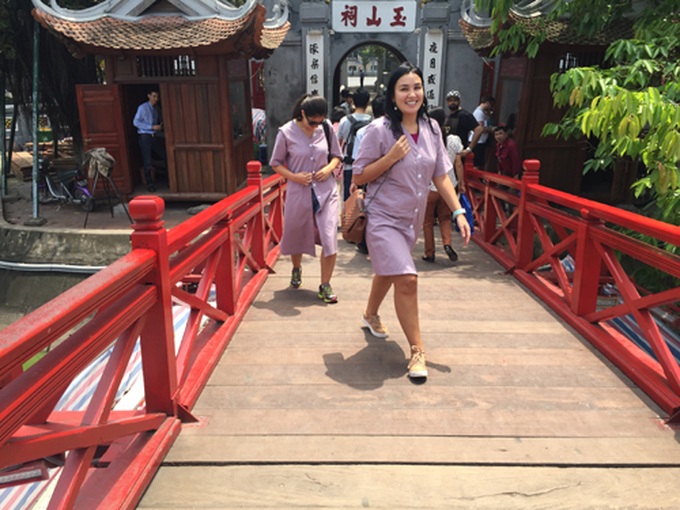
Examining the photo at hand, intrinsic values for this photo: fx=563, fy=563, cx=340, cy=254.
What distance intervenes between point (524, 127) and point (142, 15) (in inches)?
252

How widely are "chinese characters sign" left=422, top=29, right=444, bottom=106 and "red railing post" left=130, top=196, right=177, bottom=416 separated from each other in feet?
37.0

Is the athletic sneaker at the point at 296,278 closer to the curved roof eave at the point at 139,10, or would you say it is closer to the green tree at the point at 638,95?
the green tree at the point at 638,95

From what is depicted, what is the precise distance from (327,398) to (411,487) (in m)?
0.79

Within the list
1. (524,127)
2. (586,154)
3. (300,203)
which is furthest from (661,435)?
(586,154)

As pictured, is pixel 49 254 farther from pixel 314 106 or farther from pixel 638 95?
pixel 638 95

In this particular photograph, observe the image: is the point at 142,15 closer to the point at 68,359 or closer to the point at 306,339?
the point at 306,339

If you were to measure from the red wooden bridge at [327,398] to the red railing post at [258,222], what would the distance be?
2.40 feet

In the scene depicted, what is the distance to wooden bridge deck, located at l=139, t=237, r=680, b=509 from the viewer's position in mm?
2205

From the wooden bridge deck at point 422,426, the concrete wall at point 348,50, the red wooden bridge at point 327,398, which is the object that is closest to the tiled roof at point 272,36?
the concrete wall at point 348,50

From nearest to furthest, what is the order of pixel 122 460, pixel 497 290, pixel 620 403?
pixel 122 460 → pixel 620 403 → pixel 497 290

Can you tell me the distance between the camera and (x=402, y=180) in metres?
3.00

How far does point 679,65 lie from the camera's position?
14.7 ft

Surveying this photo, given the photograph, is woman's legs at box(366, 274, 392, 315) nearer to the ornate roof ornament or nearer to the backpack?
the backpack

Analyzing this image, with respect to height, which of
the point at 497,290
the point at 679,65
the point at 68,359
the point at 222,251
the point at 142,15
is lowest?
the point at 497,290
